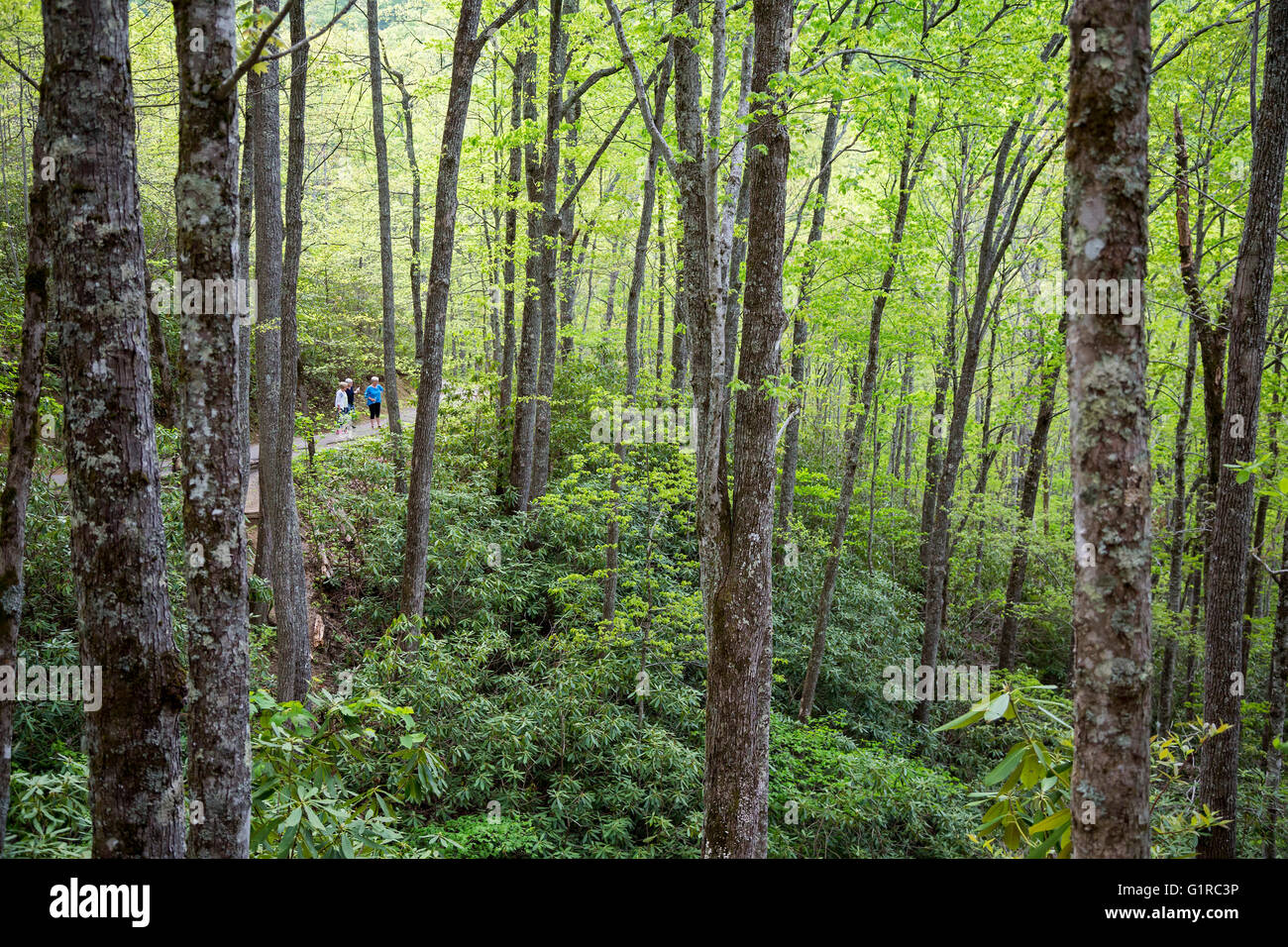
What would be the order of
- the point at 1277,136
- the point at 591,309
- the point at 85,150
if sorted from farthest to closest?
1. the point at 591,309
2. the point at 1277,136
3. the point at 85,150

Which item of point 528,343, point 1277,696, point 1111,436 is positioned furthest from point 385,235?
point 1277,696

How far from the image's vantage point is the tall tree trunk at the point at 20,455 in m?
3.81

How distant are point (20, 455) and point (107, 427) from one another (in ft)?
6.12

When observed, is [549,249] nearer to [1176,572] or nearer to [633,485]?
[633,485]

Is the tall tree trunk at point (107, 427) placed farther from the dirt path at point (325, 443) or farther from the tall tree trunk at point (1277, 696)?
the tall tree trunk at point (1277, 696)

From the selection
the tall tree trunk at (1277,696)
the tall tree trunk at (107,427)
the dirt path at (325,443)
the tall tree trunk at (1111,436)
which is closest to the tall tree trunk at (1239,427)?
the tall tree trunk at (1277,696)

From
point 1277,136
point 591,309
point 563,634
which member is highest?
point 591,309

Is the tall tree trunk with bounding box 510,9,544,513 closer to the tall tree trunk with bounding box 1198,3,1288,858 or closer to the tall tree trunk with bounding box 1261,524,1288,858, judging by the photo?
the tall tree trunk with bounding box 1198,3,1288,858

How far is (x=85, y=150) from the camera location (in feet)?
8.77

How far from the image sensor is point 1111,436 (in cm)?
Result: 220

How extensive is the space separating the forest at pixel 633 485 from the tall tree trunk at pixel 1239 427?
0.03m

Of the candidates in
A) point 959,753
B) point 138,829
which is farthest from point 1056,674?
point 138,829
